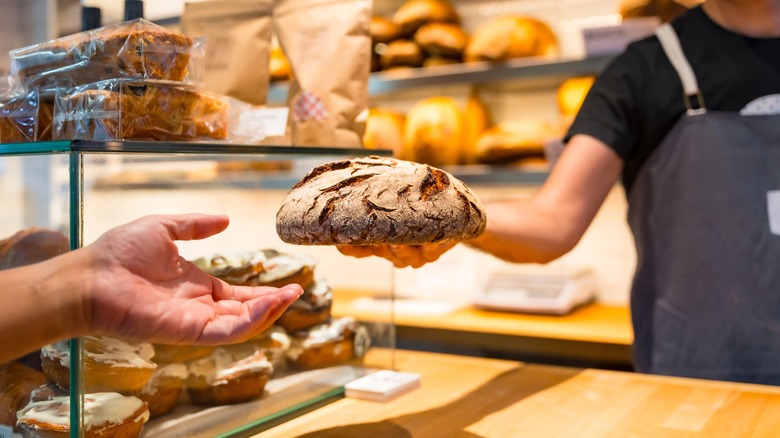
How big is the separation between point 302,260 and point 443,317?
1.38 meters

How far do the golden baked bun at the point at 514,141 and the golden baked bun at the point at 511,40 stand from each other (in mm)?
243

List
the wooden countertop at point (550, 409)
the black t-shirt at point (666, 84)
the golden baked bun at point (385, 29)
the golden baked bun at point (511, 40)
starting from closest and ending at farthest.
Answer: the wooden countertop at point (550, 409) → the black t-shirt at point (666, 84) → the golden baked bun at point (511, 40) → the golden baked bun at point (385, 29)

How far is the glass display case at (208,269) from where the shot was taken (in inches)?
30.2

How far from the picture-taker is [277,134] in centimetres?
116

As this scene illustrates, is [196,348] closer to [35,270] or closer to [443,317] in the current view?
[35,270]

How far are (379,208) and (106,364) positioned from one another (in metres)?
0.34

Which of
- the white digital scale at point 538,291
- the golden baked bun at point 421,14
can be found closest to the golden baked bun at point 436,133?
the golden baked bun at point 421,14

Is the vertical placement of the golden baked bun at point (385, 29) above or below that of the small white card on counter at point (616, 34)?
above

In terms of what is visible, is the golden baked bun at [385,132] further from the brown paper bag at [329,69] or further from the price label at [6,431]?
the price label at [6,431]

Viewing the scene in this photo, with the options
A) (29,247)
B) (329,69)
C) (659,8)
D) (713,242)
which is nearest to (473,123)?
(659,8)

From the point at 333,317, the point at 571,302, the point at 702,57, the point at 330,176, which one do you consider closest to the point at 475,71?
the point at 571,302

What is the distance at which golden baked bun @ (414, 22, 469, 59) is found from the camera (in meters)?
2.59

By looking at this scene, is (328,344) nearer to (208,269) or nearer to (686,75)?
(208,269)

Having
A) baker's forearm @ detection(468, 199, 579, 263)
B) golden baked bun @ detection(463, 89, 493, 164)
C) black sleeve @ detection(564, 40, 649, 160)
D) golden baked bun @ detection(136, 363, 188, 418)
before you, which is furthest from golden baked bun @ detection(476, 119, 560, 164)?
golden baked bun @ detection(136, 363, 188, 418)
